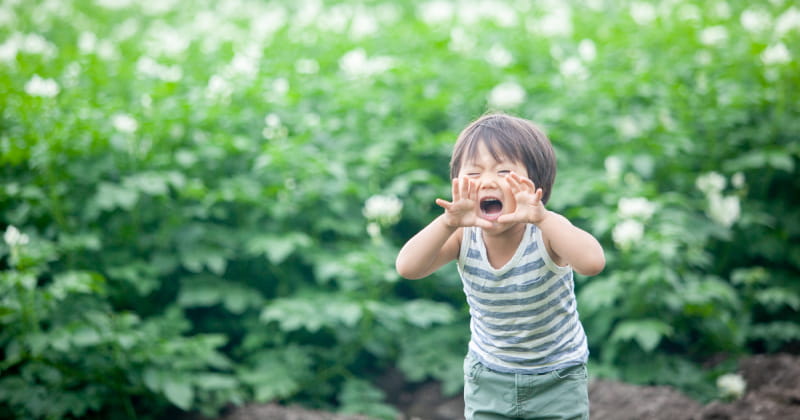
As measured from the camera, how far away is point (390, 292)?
14.3 feet

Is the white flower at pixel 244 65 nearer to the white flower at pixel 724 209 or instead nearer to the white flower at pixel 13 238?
the white flower at pixel 13 238

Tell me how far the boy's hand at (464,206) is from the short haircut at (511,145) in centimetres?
20

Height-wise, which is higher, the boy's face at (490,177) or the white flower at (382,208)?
the white flower at (382,208)

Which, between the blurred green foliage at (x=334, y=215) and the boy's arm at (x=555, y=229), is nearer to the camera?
the boy's arm at (x=555, y=229)

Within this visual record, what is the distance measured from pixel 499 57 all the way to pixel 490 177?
351cm

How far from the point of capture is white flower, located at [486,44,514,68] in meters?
5.33

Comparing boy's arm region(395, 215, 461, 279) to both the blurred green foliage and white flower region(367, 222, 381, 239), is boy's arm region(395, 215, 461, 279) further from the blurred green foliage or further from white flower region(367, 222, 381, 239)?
white flower region(367, 222, 381, 239)

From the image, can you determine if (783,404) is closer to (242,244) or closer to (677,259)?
(677,259)

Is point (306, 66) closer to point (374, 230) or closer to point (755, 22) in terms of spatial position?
point (374, 230)

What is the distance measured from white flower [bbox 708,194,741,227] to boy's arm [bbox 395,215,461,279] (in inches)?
109

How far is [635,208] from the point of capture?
3.78 meters

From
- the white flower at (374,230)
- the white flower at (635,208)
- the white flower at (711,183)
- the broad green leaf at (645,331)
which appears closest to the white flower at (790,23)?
the white flower at (711,183)

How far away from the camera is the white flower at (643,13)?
6.45 m

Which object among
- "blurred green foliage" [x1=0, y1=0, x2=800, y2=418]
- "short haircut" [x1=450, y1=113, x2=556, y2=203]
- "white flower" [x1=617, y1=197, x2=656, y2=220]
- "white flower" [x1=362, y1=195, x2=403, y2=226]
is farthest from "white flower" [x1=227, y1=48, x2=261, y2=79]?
"short haircut" [x1=450, y1=113, x2=556, y2=203]
